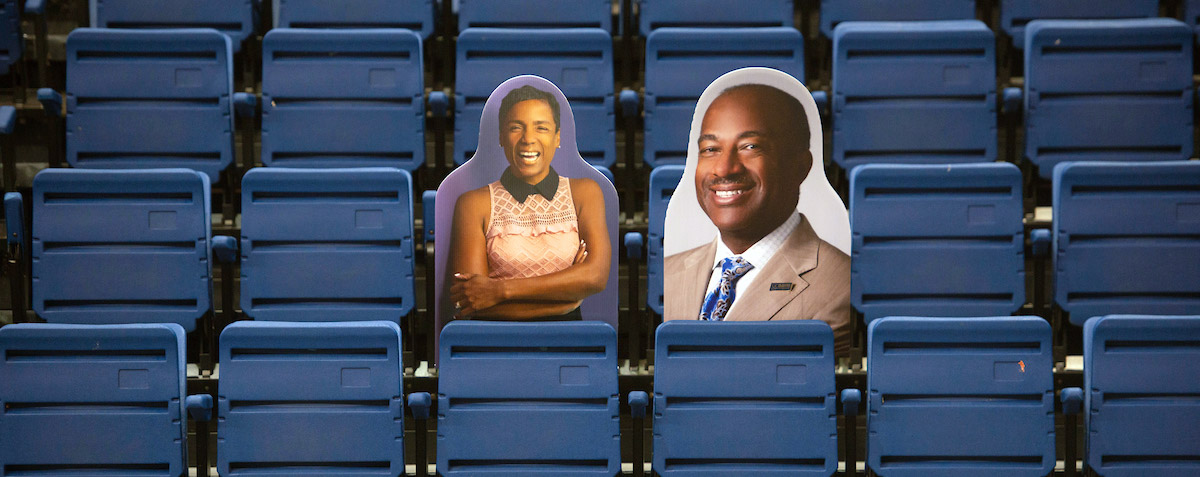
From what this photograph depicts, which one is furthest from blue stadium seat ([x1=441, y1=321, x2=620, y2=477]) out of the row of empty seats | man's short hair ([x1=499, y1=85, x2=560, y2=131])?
man's short hair ([x1=499, y1=85, x2=560, y2=131])

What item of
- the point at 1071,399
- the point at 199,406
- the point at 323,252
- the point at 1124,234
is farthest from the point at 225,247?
the point at 1124,234

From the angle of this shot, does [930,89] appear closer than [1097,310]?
No

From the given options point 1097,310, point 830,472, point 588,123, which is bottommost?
point 830,472

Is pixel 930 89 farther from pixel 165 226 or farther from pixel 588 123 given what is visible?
pixel 165 226

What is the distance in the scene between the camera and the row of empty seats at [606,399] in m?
1.31

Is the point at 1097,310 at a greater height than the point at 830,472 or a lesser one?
greater

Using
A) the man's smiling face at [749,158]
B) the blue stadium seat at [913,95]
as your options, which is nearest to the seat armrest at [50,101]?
the man's smiling face at [749,158]

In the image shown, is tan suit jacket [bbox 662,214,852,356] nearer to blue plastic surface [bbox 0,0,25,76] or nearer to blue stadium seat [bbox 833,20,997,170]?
blue stadium seat [bbox 833,20,997,170]

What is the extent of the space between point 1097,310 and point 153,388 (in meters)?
1.10

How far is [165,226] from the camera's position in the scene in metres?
1.49

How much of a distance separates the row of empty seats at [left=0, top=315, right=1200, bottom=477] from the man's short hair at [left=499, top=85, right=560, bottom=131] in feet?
0.76

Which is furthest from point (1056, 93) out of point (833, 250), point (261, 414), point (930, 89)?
point (261, 414)

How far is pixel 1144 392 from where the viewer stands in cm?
132

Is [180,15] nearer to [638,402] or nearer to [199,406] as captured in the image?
[199,406]
